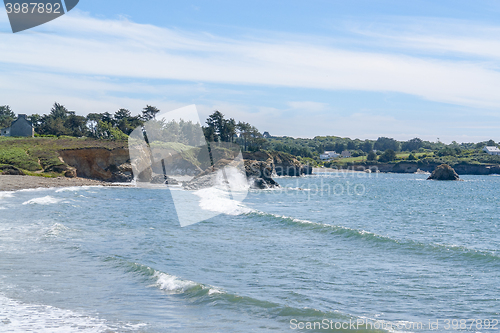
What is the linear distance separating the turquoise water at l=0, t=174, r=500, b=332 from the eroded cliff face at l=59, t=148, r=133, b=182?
120 feet

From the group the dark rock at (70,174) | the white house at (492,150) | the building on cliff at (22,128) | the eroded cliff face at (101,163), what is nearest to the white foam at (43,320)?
the dark rock at (70,174)

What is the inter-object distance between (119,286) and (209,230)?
33.9 ft

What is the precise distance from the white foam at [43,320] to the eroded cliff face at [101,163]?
52092mm

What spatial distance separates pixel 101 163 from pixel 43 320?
179 ft

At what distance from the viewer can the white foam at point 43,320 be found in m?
8.10

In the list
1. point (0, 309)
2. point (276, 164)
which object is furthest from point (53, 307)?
point (276, 164)

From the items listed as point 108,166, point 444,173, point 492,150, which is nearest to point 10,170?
point 108,166

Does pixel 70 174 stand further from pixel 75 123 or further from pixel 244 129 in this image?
pixel 244 129

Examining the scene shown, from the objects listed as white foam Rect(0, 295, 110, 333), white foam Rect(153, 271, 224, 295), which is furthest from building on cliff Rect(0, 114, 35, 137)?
white foam Rect(0, 295, 110, 333)

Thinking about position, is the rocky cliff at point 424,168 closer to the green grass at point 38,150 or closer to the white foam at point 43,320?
the green grass at point 38,150

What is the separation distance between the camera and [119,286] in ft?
36.8

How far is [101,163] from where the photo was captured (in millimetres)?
59969

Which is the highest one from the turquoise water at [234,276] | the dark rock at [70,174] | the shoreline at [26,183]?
the dark rock at [70,174]

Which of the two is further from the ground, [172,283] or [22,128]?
[22,128]
